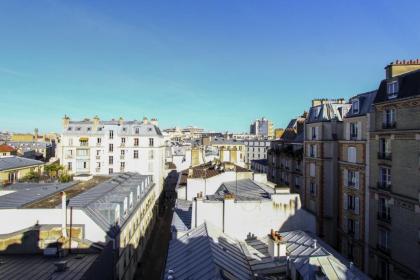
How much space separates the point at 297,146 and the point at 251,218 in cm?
2448

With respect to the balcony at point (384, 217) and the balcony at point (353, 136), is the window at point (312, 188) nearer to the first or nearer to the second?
the balcony at point (353, 136)

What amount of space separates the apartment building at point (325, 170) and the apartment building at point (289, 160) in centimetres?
421

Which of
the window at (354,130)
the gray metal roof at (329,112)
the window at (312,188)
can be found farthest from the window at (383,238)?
the gray metal roof at (329,112)

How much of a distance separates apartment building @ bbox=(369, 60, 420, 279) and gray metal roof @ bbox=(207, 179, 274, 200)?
8.55 metres

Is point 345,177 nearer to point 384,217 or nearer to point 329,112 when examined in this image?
point 384,217

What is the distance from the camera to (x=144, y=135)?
5672cm

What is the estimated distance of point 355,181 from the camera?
96.2ft

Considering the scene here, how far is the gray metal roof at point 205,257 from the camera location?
45.9 ft

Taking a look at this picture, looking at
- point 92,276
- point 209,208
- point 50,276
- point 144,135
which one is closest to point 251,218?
point 209,208

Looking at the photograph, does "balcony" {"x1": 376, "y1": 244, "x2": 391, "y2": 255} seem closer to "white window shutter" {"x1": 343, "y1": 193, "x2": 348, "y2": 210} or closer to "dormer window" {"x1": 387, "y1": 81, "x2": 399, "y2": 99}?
"white window shutter" {"x1": 343, "y1": 193, "x2": 348, "y2": 210}

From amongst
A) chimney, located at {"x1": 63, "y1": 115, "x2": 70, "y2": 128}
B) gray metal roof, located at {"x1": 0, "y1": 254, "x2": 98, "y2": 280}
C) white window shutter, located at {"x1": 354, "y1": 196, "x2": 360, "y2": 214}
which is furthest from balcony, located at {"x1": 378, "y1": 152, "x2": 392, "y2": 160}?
chimney, located at {"x1": 63, "y1": 115, "x2": 70, "y2": 128}

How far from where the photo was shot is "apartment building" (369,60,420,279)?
22.1m

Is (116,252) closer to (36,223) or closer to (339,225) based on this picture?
(36,223)

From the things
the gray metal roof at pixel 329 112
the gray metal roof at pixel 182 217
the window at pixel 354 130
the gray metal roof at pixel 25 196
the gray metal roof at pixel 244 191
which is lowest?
the gray metal roof at pixel 182 217
